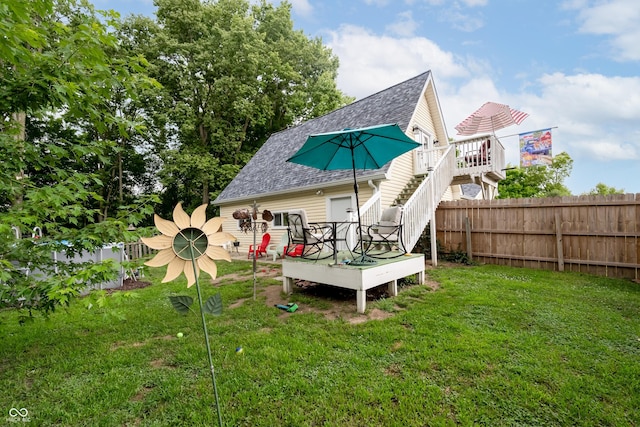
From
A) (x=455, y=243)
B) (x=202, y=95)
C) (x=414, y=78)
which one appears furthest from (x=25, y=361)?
(x=202, y=95)

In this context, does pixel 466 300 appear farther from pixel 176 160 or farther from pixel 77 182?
pixel 176 160

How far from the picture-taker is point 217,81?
1798 cm

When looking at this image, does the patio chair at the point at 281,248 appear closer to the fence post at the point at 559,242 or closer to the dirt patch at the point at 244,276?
the dirt patch at the point at 244,276

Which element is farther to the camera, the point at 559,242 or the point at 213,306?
the point at 559,242

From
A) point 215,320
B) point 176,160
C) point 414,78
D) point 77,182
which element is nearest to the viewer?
point 77,182

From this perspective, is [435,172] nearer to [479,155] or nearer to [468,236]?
[468,236]

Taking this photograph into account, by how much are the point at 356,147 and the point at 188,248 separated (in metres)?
4.19

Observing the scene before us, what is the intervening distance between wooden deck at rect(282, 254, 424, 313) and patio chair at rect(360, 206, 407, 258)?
0.43m

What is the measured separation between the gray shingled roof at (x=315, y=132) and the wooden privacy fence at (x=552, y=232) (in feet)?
10.1

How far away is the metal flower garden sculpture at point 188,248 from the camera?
1.35 meters

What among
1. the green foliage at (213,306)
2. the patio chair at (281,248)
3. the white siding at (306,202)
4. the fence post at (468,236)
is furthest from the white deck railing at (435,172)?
the green foliage at (213,306)

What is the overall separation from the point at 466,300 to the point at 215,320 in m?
4.12

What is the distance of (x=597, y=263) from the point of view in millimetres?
6305

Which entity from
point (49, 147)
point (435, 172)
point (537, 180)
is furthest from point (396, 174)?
point (537, 180)
